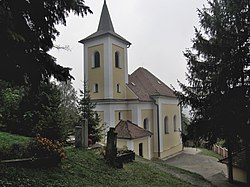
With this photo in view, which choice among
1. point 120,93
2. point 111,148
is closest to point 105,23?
point 120,93

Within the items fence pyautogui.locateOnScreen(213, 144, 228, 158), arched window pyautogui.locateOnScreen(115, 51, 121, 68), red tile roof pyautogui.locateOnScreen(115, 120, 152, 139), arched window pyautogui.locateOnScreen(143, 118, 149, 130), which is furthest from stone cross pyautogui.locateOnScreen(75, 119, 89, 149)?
fence pyautogui.locateOnScreen(213, 144, 228, 158)

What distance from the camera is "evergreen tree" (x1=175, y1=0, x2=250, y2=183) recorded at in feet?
41.8

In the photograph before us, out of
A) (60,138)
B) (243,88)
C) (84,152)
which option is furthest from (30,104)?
(243,88)

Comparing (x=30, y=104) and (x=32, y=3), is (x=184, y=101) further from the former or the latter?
(x=32, y=3)

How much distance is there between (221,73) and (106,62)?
46.8 ft

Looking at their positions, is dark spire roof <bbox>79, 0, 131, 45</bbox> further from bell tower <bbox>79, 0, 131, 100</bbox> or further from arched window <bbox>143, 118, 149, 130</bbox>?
arched window <bbox>143, 118, 149, 130</bbox>

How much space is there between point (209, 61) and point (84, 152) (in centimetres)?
828

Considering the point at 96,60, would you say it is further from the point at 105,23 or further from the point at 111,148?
the point at 111,148

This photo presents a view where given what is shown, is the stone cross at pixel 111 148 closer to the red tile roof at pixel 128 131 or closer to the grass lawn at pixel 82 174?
the grass lawn at pixel 82 174

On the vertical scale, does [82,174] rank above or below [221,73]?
below

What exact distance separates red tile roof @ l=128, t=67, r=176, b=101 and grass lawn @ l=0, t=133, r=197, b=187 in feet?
50.2

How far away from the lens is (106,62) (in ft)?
82.7

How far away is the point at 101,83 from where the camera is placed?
83.7 feet

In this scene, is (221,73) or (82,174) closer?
(82,174)
